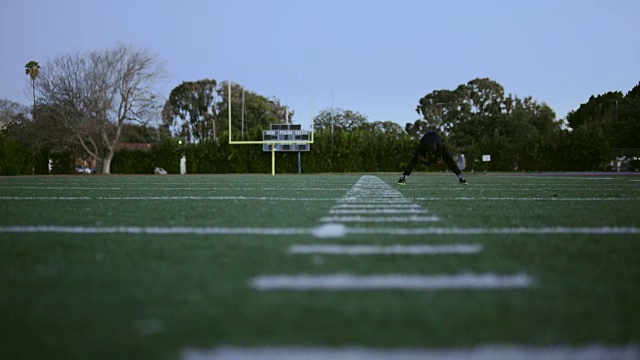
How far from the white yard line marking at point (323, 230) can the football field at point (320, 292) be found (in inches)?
0.5

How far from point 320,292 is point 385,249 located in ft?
2.95

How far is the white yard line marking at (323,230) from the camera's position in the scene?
3289 mm

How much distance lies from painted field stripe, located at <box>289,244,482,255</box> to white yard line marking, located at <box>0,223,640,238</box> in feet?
1.37

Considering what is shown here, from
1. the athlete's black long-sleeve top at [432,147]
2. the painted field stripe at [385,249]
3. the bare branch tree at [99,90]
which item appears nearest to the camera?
the painted field stripe at [385,249]

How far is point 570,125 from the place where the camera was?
57.8 metres

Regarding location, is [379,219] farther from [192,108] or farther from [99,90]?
[192,108]

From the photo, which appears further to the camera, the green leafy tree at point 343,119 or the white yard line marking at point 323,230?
the green leafy tree at point 343,119

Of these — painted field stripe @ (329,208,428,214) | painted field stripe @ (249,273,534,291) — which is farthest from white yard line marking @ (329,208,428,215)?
painted field stripe @ (249,273,534,291)

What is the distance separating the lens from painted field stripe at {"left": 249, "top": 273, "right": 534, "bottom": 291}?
1.92 m

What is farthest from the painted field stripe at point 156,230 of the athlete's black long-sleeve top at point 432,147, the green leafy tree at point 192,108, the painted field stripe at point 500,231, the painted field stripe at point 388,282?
the green leafy tree at point 192,108

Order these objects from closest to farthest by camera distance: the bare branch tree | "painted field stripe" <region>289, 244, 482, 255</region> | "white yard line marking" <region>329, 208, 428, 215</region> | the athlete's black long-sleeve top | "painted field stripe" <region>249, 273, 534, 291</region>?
"painted field stripe" <region>249, 273, 534, 291</region> < "painted field stripe" <region>289, 244, 482, 255</region> < "white yard line marking" <region>329, 208, 428, 215</region> < the athlete's black long-sleeve top < the bare branch tree

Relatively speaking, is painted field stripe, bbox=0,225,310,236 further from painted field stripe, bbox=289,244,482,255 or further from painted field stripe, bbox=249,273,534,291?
painted field stripe, bbox=249,273,534,291

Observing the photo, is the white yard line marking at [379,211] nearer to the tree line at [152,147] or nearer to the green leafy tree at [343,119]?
the tree line at [152,147]

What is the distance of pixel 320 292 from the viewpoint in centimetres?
184
